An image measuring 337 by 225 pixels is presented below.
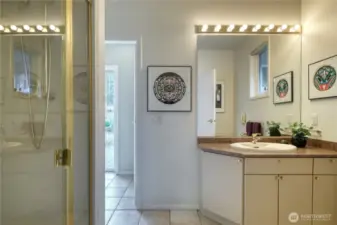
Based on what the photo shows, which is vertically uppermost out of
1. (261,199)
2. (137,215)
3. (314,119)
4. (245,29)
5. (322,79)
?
(245,29)

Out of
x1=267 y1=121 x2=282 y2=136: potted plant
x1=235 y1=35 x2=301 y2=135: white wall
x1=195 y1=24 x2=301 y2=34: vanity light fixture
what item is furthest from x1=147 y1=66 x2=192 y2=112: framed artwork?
x1=267 y1=121 x2=282 y2=136: potted plant

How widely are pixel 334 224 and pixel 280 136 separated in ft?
3.61

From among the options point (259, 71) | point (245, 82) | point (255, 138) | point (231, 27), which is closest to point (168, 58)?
point (231, 27)

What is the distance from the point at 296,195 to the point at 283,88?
1.34 meters

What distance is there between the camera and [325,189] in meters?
2.57

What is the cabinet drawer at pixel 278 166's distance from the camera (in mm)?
2561

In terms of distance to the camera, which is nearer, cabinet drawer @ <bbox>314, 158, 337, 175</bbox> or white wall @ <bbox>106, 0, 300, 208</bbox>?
cabinet drawer @ <bbox>314, 158, 337, 175</bbox>

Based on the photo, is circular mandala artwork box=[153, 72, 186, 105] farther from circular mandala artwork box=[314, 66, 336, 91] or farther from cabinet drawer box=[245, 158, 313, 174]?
circular mandala artwork box=[314, 66, 336, 91]

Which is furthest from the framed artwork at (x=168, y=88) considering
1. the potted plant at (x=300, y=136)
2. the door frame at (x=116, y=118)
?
the door frame at (x=116, y=118)

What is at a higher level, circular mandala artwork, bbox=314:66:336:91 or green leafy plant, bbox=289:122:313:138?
circular mandala artwork, bbox=314:66:336:91

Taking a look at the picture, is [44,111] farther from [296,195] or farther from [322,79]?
[322,79]

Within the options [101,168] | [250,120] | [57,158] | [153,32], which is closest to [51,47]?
[57,158]

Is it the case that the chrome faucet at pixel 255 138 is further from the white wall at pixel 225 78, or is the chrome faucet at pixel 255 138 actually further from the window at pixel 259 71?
the window at pixel 259 71

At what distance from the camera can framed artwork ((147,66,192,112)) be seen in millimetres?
3396
